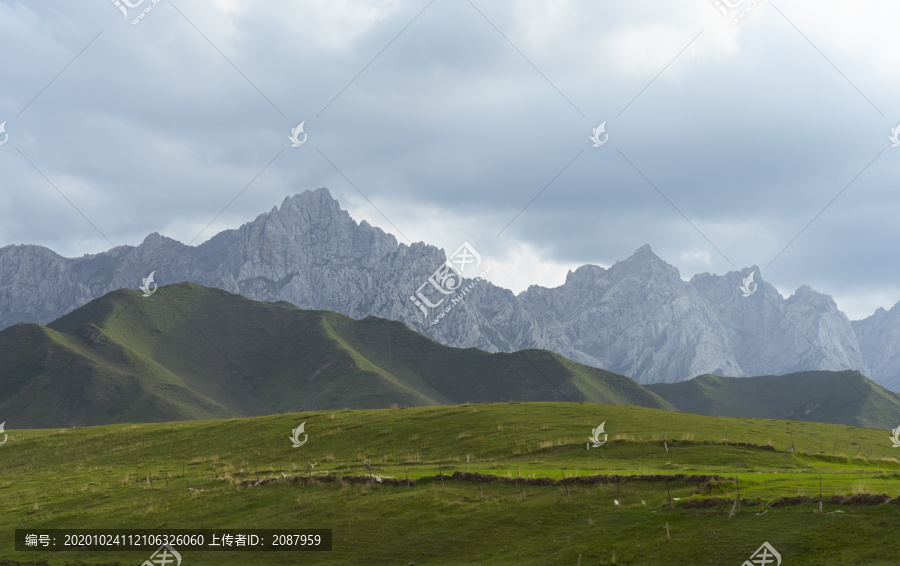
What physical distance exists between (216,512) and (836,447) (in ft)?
182

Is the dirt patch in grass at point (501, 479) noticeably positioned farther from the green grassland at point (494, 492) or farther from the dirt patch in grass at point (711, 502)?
the dirt patch in grass at point (711, 502)

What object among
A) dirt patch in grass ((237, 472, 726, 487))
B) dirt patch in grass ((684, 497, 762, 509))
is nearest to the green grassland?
dirt patch in grass ((684, 497, 762, 509))

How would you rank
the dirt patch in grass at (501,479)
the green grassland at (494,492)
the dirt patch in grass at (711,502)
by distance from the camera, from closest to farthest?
the green grassland at (494,492)
the dirt patch in grass at (711,502)
the dirt patch in grass at (501,479)

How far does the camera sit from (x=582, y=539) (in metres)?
27.4

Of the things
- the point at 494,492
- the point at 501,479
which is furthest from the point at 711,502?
the point at 501,479

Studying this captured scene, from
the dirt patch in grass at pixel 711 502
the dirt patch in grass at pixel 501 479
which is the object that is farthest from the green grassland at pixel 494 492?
the dirt patch in grass at pixel 501 479

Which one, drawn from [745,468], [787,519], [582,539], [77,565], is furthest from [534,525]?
[77,565]

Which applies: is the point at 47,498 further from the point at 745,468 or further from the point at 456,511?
the point at 745,468

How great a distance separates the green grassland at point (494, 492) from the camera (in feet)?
83.5

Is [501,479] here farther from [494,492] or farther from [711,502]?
[711,502]

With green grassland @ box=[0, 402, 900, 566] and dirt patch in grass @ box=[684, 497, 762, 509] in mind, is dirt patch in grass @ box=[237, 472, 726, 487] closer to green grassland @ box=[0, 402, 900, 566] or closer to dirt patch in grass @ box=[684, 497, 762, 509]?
green grassland @ box=[0, 402, 900, 566]

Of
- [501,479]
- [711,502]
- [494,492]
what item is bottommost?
[711,502]

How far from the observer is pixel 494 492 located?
36312 millimetres

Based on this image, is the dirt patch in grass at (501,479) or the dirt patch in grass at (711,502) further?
the dirt patch in grass at (501,479)
